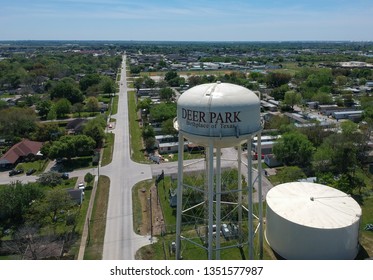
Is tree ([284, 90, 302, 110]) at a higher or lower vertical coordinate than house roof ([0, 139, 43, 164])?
higher

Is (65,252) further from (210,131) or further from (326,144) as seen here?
(326,144)

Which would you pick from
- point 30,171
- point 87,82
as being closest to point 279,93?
point 87,82

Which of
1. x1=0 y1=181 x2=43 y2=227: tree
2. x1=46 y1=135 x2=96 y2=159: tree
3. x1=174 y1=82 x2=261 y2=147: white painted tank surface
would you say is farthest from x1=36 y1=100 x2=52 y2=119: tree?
x1=174 y1=82 x2=261 y2=147: white painted tank surface

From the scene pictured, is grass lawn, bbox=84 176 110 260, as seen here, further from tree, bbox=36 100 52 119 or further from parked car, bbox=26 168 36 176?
tree, bbox=36 100 52 119

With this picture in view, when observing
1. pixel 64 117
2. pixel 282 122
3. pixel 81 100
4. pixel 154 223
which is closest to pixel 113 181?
pixel 154 223

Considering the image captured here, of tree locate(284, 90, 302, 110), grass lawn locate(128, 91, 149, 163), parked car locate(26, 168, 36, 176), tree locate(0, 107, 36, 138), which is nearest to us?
parked car locate(26, 168, 36, 176)

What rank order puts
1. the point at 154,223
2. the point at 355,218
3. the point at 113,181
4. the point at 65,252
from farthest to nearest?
the point at 113,181, the point at 154,223, the point at 65,252, the point at 355,218

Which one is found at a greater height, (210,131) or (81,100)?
(210,131)
